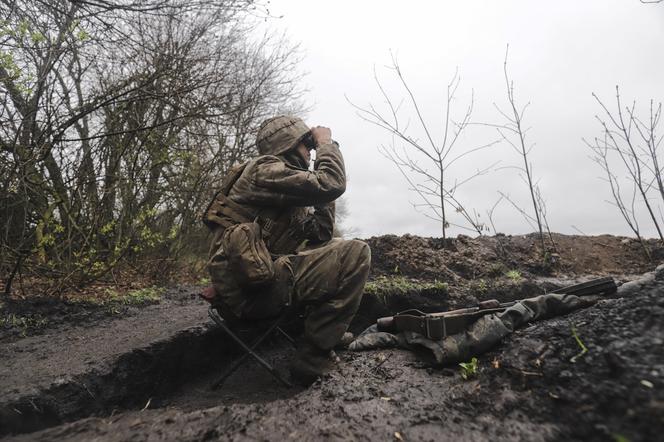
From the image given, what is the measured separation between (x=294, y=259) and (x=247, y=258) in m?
0.37

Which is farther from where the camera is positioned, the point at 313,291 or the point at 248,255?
the point at 313,291

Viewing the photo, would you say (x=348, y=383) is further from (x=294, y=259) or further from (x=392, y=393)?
(x=294, y=259)

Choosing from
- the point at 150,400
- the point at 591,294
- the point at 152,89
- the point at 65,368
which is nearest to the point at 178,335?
the point at 150,400

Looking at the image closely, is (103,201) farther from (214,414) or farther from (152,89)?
(214,414)

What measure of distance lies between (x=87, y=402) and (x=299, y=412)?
4.65 ft

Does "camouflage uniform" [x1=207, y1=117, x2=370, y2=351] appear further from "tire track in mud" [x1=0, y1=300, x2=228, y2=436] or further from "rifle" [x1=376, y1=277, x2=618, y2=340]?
"tire track in mud" [x1=0, y1=300, x2=228, y2=436]

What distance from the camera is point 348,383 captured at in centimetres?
209

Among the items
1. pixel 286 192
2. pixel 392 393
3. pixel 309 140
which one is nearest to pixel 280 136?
pixel 309 140

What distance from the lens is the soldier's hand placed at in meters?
2.74

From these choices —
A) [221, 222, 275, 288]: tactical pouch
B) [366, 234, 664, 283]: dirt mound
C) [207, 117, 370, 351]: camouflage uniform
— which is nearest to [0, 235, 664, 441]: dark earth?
[207, 117, 370, 351]: camouflage uniform

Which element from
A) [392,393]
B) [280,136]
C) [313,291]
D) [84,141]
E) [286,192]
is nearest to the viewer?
[392,393]

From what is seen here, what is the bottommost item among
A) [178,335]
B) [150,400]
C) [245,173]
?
[150,400]

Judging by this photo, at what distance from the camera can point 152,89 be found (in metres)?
4.75

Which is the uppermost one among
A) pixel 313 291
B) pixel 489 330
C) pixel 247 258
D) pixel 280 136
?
pixel 280 136
